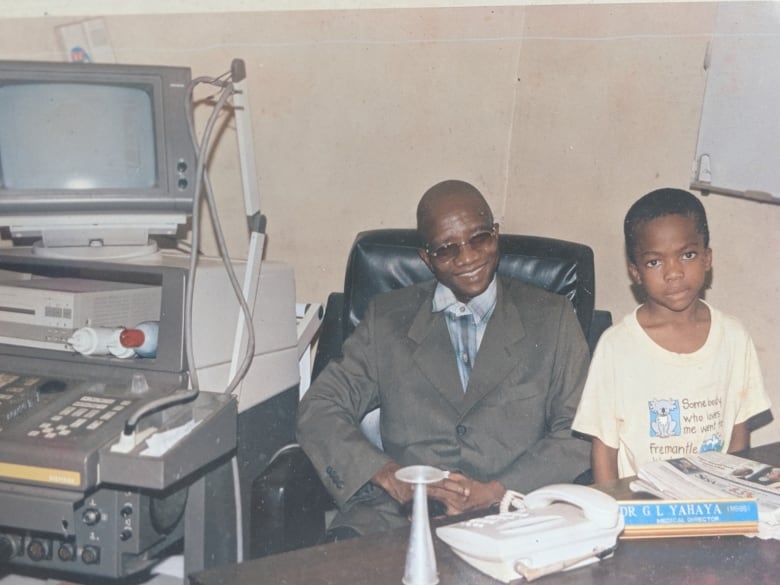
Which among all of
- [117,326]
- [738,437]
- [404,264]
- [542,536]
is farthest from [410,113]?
[542,536]

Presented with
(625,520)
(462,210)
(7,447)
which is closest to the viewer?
(625,520)

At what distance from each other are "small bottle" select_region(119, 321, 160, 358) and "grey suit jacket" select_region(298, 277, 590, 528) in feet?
1.52

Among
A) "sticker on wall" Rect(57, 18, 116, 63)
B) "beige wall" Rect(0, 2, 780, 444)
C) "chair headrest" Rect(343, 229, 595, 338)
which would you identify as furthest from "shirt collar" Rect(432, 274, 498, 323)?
"sticker on wall" Rect(57, 18, 116, 63)

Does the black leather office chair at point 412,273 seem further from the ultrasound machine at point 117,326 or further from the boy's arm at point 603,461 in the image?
the boy's arm at point 603,461

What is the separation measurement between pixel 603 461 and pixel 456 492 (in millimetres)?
319

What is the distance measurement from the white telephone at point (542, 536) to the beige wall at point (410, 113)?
1358 mm

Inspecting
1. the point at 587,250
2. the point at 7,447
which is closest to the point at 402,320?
the point at 587,250

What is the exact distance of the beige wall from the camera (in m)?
2.63

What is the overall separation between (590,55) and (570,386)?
1036 mm

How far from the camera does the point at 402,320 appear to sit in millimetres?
2240

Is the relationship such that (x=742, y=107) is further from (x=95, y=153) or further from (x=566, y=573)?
(x=95, y=153)

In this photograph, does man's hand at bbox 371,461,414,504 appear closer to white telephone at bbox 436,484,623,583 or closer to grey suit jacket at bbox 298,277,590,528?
grey suit jacket at bbox 298,277,590,528

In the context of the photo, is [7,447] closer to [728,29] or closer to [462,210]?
[462,210]

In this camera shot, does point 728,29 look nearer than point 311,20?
Yes
